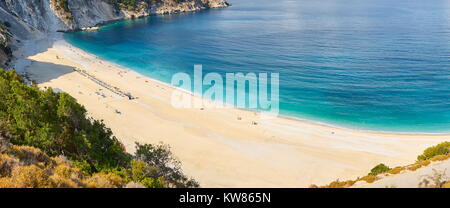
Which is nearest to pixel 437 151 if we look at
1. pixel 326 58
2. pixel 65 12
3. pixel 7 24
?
pixel 326 58

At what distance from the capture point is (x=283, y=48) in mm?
92562

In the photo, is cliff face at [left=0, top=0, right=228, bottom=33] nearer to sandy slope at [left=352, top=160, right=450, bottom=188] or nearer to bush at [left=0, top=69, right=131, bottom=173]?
bush at [left=0, top=69, right=131, bottom=173]

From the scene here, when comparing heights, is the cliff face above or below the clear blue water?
above

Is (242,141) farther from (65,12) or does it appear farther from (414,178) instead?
(65,12)

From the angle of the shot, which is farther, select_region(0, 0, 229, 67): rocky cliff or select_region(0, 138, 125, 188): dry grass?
select_region(0, 0, 229, 67): rocky cliff

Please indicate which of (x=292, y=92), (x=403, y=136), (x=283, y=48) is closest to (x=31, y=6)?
(x=283, y=48)

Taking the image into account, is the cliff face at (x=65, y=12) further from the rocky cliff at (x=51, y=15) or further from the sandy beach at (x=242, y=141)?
the sandy beach at (x=242, y=141)

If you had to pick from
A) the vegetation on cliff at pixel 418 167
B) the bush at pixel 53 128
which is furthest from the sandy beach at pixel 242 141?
the bush at pixel 53 128

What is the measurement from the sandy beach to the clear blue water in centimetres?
648

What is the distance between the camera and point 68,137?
21688mm

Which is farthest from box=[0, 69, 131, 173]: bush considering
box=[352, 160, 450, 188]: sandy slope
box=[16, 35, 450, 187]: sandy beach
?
box=[352, 160, 450, 188]: sandy slope

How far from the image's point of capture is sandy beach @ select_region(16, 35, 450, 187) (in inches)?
1227

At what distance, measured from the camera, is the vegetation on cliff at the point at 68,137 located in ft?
63.7
